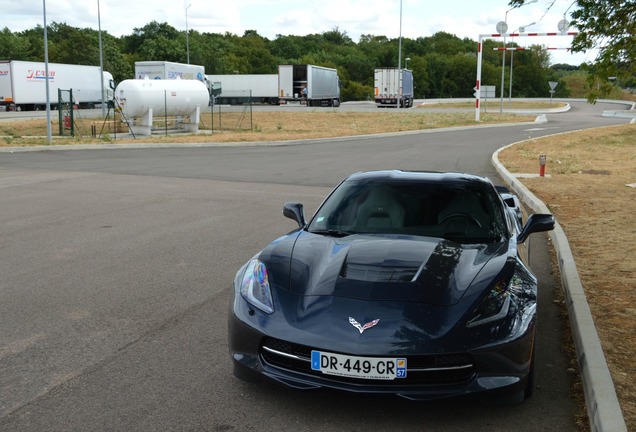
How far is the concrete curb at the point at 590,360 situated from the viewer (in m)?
3.93

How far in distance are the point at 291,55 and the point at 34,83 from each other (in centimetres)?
8430

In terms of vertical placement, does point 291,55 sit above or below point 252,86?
above

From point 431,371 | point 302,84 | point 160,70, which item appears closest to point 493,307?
point 431,371

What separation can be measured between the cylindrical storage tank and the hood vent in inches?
1157

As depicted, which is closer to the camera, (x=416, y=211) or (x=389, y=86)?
(x=416, y=211)

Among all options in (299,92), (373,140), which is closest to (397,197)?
(373,140)

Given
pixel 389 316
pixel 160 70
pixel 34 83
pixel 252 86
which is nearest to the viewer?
pixel 389 316

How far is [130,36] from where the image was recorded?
126812 mm

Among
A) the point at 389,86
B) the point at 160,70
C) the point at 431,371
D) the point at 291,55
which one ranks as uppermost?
the point at 291,55

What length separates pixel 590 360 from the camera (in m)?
4.79

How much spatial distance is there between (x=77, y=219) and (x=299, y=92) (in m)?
64.9

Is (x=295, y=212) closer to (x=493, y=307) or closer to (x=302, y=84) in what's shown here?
(x=493, y=307)

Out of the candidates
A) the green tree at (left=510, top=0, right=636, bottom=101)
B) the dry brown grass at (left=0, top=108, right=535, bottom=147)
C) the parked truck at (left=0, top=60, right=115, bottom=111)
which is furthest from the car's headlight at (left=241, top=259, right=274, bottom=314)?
the parked truck at (left=0, top=60, right=115, bottom=111)

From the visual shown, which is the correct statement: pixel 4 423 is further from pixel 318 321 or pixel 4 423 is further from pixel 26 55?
pixel 26 55
